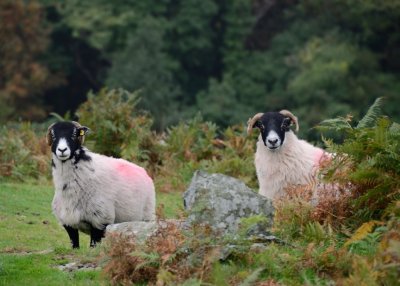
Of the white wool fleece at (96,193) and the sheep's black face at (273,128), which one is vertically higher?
the sheep's black face at (273,128)

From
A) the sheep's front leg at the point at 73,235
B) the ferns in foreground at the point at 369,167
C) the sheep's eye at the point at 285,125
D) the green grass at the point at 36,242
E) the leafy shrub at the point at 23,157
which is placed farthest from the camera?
the leafy shrub at the point at 23,157

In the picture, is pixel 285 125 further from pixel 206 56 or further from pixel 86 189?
pixel 206 56

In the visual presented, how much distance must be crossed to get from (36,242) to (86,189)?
75.1 inches

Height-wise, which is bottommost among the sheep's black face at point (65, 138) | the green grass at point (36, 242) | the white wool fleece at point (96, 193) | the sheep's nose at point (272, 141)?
the green grass at point (36, 242)

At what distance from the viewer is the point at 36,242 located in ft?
50.6

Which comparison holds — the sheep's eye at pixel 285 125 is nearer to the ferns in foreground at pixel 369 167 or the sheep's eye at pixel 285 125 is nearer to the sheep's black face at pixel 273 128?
the sheep's black face at pixel 273 128

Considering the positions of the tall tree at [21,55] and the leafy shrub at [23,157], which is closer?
the leafy shrub at [23,157]

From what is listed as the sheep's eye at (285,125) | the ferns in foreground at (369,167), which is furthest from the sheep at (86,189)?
the ferns in foreground at (369,167)

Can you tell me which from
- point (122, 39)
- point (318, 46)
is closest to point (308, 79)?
point (318, 46)

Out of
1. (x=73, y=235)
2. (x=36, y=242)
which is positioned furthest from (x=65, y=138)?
(x=36, y=242)

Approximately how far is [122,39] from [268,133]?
53.3 meters

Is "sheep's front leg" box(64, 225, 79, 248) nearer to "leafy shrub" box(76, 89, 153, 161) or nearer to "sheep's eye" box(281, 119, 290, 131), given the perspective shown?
"sheep's eye" box(281, 119, 290, 131)

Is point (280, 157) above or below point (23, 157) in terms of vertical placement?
above

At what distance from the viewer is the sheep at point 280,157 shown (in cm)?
1603
